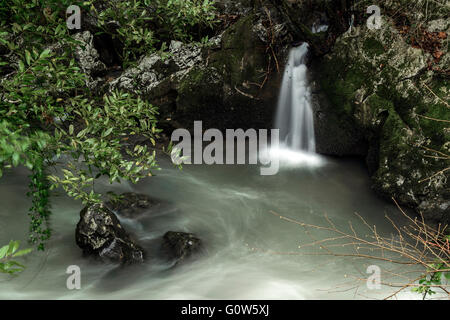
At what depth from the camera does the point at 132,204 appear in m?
5.39

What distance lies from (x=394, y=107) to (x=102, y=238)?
468 centimetres

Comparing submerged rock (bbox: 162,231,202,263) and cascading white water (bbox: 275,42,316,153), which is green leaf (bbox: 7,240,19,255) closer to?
submerged rock (bbox: 162,231,202,263)

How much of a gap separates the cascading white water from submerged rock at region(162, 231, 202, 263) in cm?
305

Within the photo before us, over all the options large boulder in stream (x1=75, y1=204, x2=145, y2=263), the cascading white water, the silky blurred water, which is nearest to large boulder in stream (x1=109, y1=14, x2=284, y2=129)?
the cascading white water

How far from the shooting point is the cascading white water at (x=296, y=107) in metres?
6.71

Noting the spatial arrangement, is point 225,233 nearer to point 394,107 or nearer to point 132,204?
point 132,204

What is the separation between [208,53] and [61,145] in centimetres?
423

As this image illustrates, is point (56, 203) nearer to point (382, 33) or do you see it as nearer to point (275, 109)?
point (275, 109)

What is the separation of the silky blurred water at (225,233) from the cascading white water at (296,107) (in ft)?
1.66

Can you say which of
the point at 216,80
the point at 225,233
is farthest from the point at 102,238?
the point at 216,80

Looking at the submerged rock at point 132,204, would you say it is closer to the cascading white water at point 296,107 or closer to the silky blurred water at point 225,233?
the silky blurred water at point 225,233

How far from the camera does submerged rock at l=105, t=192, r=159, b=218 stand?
17.1 ft

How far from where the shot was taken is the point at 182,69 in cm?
695
